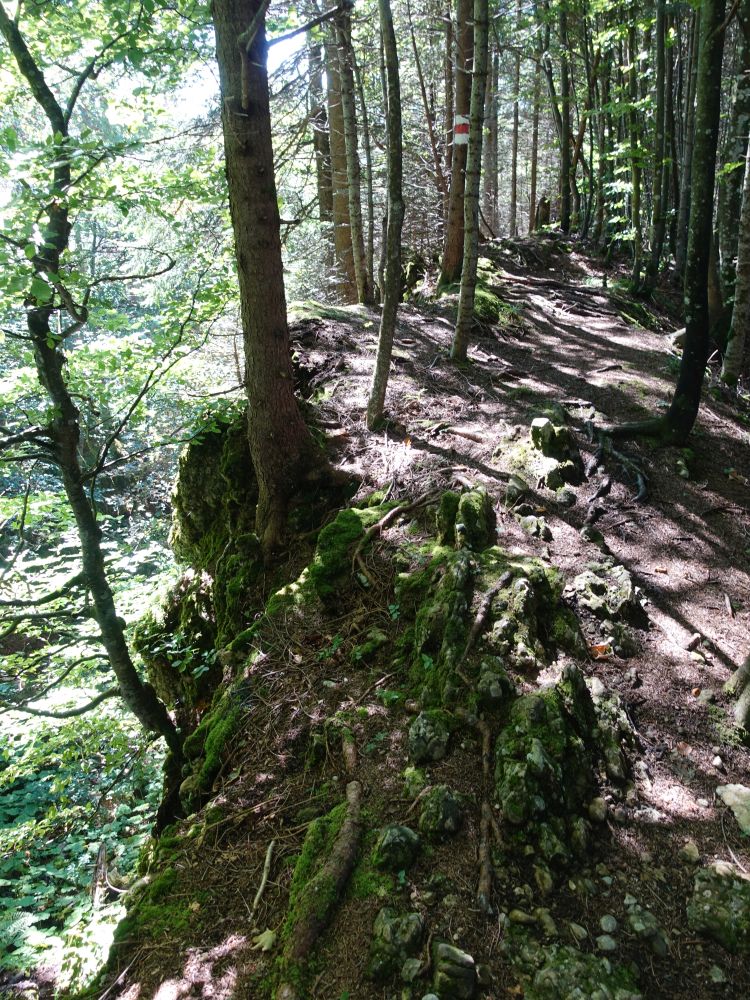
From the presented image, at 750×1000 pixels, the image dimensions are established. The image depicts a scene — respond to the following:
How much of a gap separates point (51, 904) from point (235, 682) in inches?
230

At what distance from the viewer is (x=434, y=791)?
2980 mm

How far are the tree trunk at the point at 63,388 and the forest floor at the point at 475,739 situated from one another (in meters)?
1.93

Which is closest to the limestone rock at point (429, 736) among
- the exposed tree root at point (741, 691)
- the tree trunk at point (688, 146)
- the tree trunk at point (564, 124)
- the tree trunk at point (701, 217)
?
the exposed tree root at point (741, 691)

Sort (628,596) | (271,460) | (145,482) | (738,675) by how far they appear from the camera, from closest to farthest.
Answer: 1. (738,675)
2. (628,596)
3. (271,460)
4. (145,482)

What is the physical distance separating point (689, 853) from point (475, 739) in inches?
43.6

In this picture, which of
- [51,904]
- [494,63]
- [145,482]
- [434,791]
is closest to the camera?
[434,791]

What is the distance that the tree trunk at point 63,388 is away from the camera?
14.3ft

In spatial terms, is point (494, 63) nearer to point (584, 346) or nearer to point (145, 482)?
point (584, 346)

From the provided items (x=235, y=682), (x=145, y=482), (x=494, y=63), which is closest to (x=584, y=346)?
(x=235, y=682)

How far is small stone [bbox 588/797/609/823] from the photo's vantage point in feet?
9.66

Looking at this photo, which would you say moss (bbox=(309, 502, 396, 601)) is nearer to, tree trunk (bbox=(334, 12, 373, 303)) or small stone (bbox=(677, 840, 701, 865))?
small stone (bbox=(677, 840, 701, 865))

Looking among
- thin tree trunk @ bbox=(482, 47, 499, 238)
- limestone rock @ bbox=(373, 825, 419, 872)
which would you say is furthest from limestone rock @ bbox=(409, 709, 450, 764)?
thin tree trunk @ bbox=(482, 47, 499, 238)

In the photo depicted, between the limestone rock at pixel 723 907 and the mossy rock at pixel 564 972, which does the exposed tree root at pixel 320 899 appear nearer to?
the mossy rock at pixel 564 972

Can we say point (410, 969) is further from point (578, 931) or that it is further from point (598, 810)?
point (598, 810)
